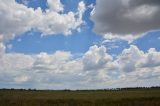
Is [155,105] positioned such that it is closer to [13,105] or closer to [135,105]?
[135,105]

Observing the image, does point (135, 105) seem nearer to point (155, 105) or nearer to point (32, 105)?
point (155, 105)

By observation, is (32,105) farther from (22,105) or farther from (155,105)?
(155,105)

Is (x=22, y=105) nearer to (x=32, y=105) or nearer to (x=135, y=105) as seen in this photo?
(x=32, y=105)

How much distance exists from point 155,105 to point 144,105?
1.41 metres

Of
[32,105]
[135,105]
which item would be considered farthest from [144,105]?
[32,105]

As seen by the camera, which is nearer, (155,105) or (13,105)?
(155,105)

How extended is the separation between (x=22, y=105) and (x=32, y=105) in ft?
4.75

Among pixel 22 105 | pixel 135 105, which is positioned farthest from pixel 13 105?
pixel 135 105

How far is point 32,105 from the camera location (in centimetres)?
3900

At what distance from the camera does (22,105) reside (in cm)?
3956

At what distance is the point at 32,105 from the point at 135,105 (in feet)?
41.1

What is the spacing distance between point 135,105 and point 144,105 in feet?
4.03

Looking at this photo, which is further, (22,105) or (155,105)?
(22,105)

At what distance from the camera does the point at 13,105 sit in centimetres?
3891
